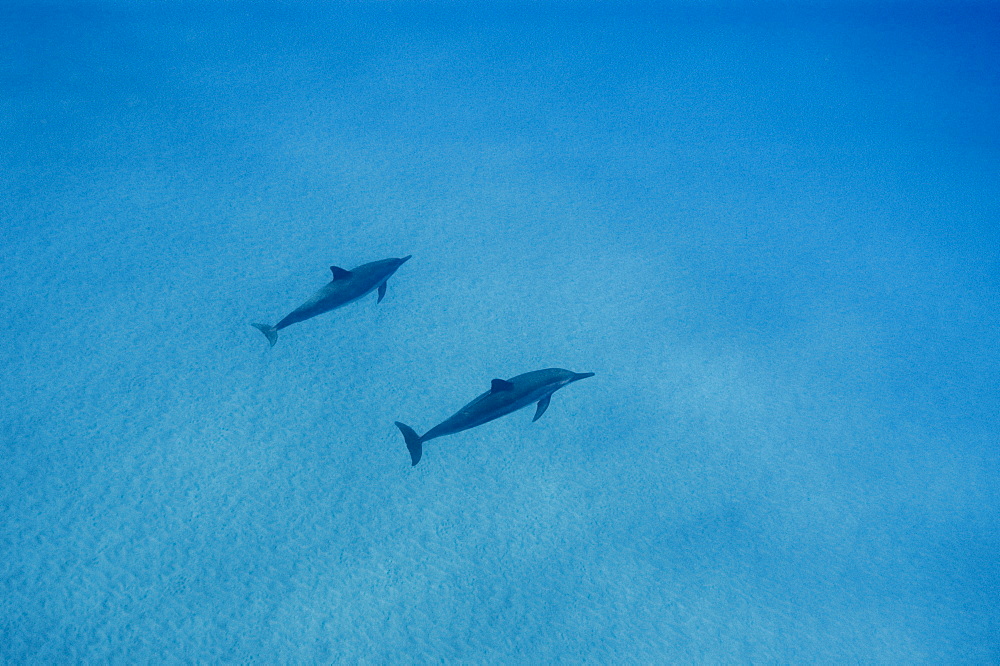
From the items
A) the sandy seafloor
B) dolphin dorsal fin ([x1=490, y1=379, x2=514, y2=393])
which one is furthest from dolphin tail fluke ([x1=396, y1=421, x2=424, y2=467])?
the sandy seafloor

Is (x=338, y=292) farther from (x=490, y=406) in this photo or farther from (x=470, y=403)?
(x=490, y=406)

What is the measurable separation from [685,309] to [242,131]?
6486 millimetres

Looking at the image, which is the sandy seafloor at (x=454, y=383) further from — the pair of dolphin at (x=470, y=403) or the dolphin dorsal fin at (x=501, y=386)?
the dolphin dorsal fin at (x=501, y=386)

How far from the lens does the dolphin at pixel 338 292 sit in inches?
134

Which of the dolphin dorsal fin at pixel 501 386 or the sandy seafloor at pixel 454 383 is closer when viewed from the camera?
the dolphin dorsal fin at pixel 501 386

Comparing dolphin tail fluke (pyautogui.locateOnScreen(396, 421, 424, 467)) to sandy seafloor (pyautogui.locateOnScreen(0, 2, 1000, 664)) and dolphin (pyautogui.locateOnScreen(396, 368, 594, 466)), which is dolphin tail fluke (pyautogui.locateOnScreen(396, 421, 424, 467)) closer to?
Answer: dolphin (pyautogui.locateOnScreen(396, 368, 594, 466))

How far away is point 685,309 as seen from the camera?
18.8 ft

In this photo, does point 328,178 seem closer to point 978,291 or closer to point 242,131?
point 242,131

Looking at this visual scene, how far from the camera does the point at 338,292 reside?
3459 mm

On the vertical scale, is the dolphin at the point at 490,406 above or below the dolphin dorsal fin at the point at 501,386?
below

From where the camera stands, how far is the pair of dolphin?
3000 mm

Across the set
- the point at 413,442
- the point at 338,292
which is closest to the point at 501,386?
the point at 413,442

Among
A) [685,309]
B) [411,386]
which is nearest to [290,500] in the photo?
[411,386]

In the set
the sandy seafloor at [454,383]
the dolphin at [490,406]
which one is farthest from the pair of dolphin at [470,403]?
the sandy seafloor at [454,383]
